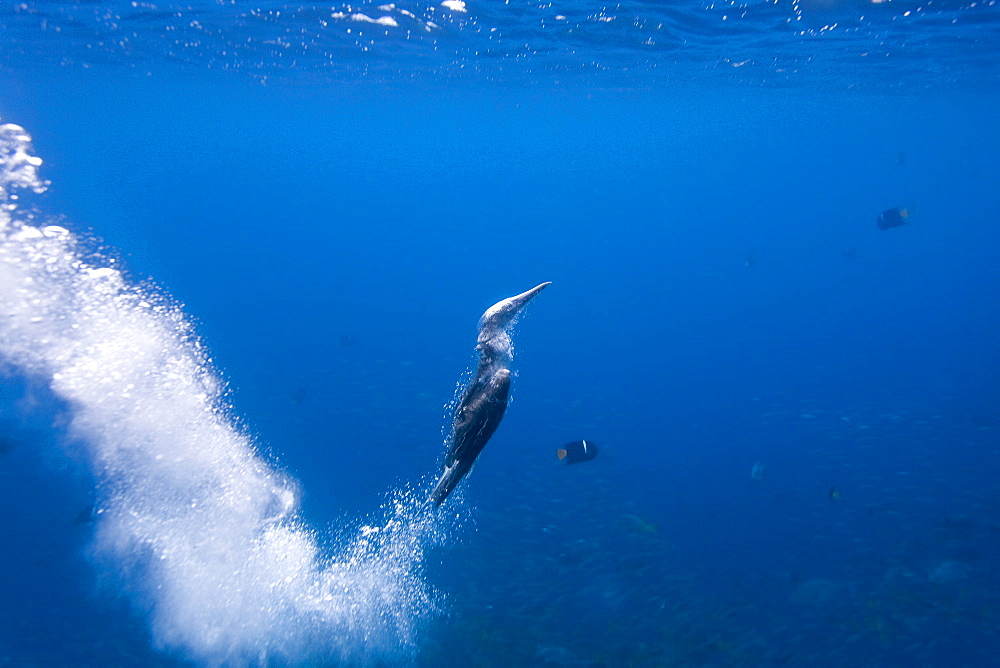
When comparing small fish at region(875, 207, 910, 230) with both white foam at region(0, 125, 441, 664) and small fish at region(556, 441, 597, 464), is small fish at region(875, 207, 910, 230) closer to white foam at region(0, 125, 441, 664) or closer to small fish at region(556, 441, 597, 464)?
small fish at region(556, 441, 597, 464)

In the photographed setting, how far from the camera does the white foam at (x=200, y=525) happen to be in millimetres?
8688

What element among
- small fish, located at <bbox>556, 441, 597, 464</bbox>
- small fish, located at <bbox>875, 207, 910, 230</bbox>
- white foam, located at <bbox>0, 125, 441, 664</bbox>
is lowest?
white foam, located at <bbox>0, 125, 441, 664</bbox>

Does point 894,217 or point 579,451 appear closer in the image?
point 579,451

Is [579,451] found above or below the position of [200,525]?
above

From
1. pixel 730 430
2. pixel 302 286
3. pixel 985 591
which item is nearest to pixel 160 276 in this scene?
pixel 302 286

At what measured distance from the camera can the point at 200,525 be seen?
Result: 1062cm

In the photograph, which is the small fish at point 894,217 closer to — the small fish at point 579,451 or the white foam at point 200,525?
the small fish at point 579,451

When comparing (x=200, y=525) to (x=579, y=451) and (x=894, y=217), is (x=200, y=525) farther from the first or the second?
(x=894, y=217)

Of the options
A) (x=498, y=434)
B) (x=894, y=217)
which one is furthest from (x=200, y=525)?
(x=894, y=217)

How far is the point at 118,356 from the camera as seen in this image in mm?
15258

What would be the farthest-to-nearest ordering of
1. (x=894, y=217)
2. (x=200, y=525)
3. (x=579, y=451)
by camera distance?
1. (x=894, y=217)
2. (x=200, y=525)
3. (x=579, y=451)

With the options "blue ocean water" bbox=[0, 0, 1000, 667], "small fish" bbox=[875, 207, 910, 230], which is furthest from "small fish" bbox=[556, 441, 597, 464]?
"small fish" bbox=[875, 207, 910, 230]

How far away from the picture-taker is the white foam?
8688mm

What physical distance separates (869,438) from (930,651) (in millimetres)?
7120
